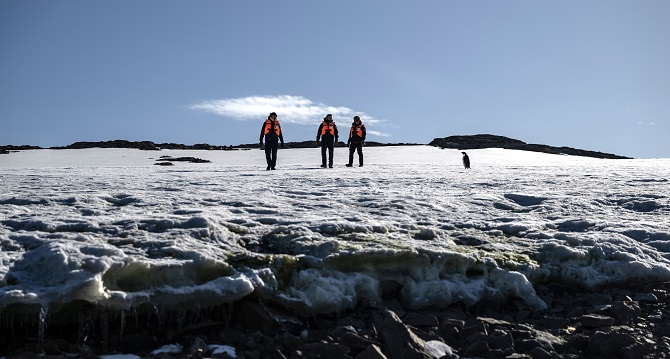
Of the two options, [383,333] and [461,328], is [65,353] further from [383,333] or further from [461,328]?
[461,328]

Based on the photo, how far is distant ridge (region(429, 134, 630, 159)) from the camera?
46156 millimetres

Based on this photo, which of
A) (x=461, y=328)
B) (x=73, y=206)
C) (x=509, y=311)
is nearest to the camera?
(x=461, y=328)

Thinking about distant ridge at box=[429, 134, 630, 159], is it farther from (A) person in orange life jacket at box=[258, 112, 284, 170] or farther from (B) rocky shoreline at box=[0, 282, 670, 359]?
(B) rocky shoreline at box=[0, 282, 670, 359]

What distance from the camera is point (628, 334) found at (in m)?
4.34

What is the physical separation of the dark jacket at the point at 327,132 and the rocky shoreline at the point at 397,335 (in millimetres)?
14831

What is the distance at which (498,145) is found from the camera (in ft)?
166

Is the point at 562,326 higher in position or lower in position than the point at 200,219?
lower

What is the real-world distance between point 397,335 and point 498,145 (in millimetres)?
48718

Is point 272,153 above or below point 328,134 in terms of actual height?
below

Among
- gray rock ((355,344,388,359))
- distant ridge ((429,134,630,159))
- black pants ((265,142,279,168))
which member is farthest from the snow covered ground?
distant ridge ((429,134,630,159))

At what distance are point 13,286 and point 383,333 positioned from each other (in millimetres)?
2805

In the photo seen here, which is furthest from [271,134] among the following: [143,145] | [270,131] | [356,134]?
[143,145]

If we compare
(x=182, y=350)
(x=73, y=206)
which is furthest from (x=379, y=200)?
(x=182, y=350)

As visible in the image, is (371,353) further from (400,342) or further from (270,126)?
(270,126)
